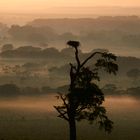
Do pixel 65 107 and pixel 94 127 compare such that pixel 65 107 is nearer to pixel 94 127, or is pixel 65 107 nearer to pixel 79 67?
pixel 79 67

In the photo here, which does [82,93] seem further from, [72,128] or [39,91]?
[39,91]

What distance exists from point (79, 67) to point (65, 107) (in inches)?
157

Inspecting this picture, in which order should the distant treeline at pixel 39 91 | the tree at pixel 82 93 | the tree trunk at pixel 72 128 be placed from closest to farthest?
the tree at pixel 82 93
the tree trunk at pixel 72 128
the distant treeline at pixel 39 91

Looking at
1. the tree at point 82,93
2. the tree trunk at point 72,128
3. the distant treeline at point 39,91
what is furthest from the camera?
the distant treeline at point 39,91

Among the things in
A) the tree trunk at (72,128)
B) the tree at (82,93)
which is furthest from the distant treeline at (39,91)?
the tree at (82,93)

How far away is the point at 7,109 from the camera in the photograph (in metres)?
141

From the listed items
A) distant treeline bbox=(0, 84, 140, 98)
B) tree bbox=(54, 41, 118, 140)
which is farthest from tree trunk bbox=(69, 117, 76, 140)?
distant treeline bbox=(0, 84, 140, 98)

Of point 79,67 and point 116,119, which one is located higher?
point 79,67

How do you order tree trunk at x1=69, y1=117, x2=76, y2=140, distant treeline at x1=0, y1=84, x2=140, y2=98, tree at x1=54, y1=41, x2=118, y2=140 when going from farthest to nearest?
distant treeline at x1=0, y1=84, x2=140, y2=98 → tree trunk at x1=69, y1=117, x2=76, y2=140 → tree at x1=54, y1=41, x2=118, y2=140

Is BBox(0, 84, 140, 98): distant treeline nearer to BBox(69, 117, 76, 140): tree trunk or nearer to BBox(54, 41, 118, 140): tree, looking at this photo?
BBox(69, 117, 76, 140): tree trunk

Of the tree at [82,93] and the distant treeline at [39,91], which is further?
the distant treeline at [39,91]

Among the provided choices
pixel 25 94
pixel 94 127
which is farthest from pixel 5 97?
pixel 94 127

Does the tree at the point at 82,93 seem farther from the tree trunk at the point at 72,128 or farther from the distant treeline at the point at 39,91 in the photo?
the distant treeline at the point at 39,91

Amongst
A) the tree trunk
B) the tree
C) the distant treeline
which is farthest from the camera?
the distant treeline
